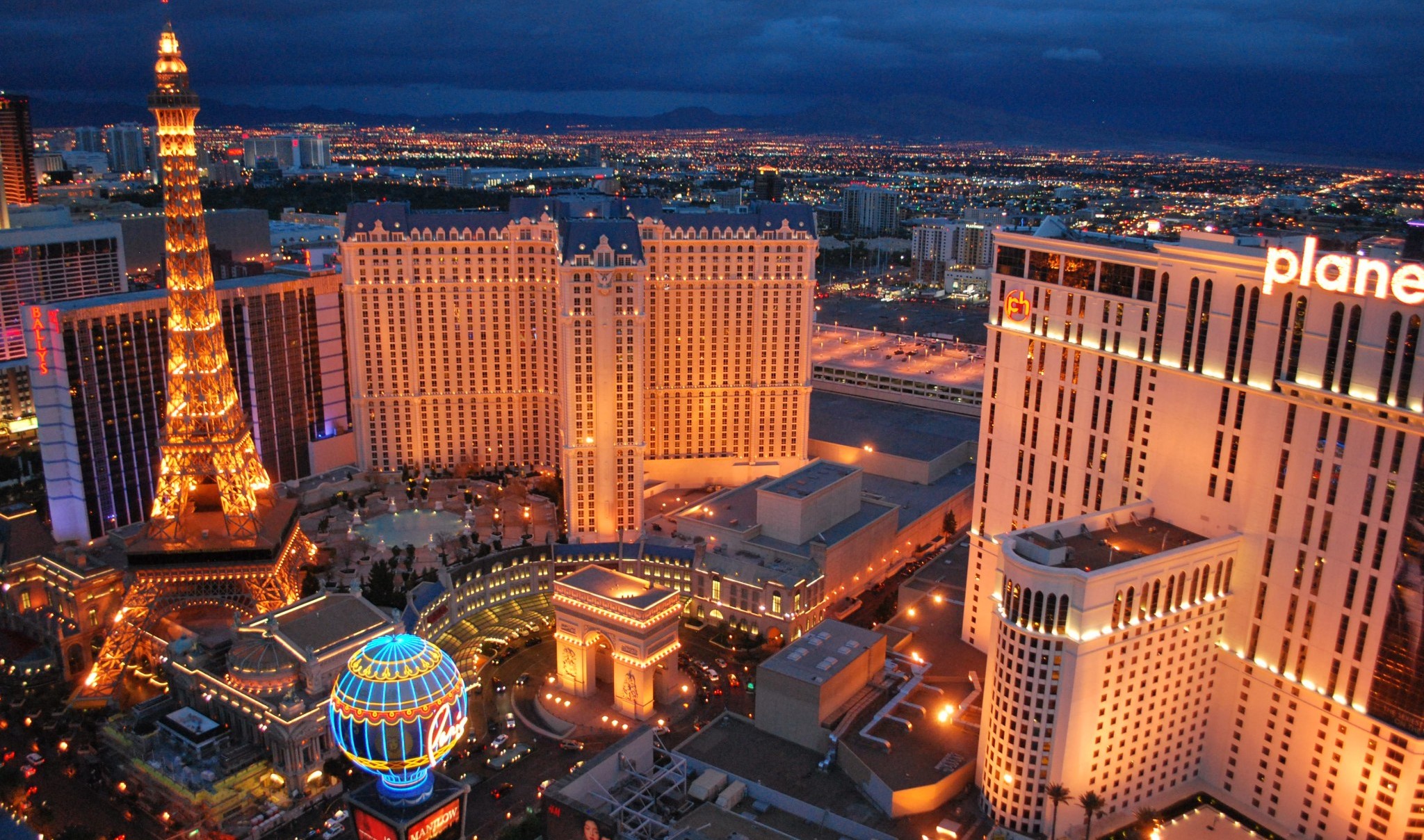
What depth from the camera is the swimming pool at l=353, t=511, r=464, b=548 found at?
11688cm

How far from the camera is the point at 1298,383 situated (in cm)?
6662

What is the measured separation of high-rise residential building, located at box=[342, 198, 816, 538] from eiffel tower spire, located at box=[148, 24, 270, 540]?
25.7 metres

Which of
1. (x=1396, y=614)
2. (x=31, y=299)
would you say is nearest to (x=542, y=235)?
(x=31, y=299)

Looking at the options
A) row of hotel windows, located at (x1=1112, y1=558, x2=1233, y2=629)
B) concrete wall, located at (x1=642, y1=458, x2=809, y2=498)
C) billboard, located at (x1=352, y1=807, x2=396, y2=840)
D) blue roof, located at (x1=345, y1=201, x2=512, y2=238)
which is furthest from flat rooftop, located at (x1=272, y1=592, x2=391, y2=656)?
row of hotel windows, located at (x1=1112, y1=558, x2=1233, y2=629)

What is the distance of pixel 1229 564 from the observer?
72.1 meters

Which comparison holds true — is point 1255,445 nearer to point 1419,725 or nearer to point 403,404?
point 1419,725

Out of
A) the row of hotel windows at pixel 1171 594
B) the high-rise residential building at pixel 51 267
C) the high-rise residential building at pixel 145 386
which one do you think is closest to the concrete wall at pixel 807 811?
the row of hotel windows at pixel 1171 594

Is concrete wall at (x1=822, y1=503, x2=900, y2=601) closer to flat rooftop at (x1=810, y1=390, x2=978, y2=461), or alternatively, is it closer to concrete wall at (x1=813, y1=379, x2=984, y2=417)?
flat rooftop at (x1=810, y1=390, x2=978, y2=461)

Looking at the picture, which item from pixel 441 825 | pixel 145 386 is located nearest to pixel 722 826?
pixel 441 825

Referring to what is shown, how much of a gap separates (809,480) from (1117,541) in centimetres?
4214

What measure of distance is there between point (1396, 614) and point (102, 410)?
11941cm

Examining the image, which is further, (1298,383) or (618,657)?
(618,657)

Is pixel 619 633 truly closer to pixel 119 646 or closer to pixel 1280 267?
pixel 119 646

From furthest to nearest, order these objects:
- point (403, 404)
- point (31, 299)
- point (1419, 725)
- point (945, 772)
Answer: point (31, 299) < point (403, 404) < point (945, 772) < point (1419, 725)
